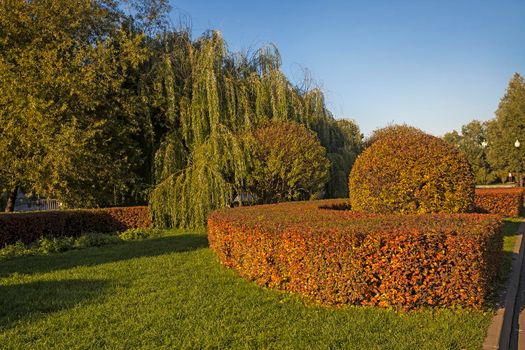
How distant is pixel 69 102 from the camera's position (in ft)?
46.9

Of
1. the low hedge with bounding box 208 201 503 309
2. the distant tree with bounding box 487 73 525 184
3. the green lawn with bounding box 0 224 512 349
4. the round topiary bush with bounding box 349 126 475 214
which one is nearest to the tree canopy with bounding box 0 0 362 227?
the round topiary bush with bounding box 349 126 475 214

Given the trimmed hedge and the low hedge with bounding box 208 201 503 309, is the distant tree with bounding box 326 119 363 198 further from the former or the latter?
the low hedge with bounding box 208 201 503 309

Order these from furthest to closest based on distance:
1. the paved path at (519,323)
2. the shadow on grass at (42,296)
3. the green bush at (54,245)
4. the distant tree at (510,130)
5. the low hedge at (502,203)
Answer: the distant tree at (510,130) → the low hedge at (502,203) → the green bush at (54,245) → the shadow on grass at (42,296) → the paved path at (519,323)

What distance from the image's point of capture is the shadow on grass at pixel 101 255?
8469 millimetres

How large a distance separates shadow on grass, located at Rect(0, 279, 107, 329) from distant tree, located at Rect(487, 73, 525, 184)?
40.0 meters

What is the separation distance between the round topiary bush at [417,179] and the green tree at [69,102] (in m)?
8.45

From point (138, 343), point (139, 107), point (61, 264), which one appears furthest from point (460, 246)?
point (139, 107)

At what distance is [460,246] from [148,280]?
441 centimetres

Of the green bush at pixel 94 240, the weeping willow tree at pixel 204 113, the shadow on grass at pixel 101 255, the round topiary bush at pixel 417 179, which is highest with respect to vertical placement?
the weeping willow tree at pixel 204 113

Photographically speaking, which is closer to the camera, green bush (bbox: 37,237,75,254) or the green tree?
green bush (bbox: 37,237,75,254)

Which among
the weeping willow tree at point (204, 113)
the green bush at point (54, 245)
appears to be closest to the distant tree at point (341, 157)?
the weeping willow tree at point (204, 113)

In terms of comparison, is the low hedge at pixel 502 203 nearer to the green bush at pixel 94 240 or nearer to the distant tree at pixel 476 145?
the green bush at pixel 94 240

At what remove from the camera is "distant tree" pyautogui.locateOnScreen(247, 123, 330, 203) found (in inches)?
571

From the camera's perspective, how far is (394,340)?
4.19 metres
